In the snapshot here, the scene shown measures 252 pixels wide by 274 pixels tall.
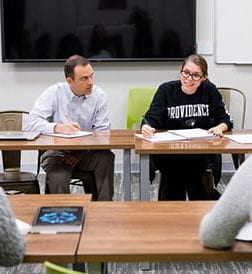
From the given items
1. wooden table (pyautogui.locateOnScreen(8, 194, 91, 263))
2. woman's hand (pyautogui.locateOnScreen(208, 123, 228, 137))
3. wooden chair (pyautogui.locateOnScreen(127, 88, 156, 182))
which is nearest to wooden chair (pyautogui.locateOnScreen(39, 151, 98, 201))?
woman's hand (pyautogui.locateOnScreen(208, 123, 228, 137))

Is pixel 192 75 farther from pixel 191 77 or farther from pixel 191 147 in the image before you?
pixel 191 147

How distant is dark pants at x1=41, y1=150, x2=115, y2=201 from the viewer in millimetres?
3691

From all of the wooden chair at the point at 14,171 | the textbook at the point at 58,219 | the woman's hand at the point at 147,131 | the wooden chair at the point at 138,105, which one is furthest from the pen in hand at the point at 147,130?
the textbook at the point at 58,219

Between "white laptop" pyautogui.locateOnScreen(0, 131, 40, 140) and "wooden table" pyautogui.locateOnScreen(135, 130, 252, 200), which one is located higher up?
"white laptop" pyautogui.locateOnScreen(0, 131, 40, 140)

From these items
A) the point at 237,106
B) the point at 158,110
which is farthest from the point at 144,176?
the point at 237,106

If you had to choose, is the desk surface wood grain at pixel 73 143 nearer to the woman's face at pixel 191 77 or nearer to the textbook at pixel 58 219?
the woman's face at pixel 191 77

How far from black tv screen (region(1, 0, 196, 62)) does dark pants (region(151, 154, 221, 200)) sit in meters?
1.87

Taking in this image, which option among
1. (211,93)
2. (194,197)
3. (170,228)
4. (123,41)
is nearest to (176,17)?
(123,41)

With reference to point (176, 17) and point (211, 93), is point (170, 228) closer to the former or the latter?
point (211, 93)

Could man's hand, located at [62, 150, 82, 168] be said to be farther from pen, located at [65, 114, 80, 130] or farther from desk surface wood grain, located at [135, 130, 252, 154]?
desk surface wood grain, located at [135, 130, 252, 154]

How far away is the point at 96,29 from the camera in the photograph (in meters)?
5.35

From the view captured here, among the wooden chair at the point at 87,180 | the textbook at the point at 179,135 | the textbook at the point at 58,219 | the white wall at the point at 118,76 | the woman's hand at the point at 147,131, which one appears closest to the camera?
the textbook at the point at 58,219

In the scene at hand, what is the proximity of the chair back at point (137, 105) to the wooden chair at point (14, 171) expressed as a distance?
109 cm

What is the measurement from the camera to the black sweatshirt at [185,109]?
381 centimetres
